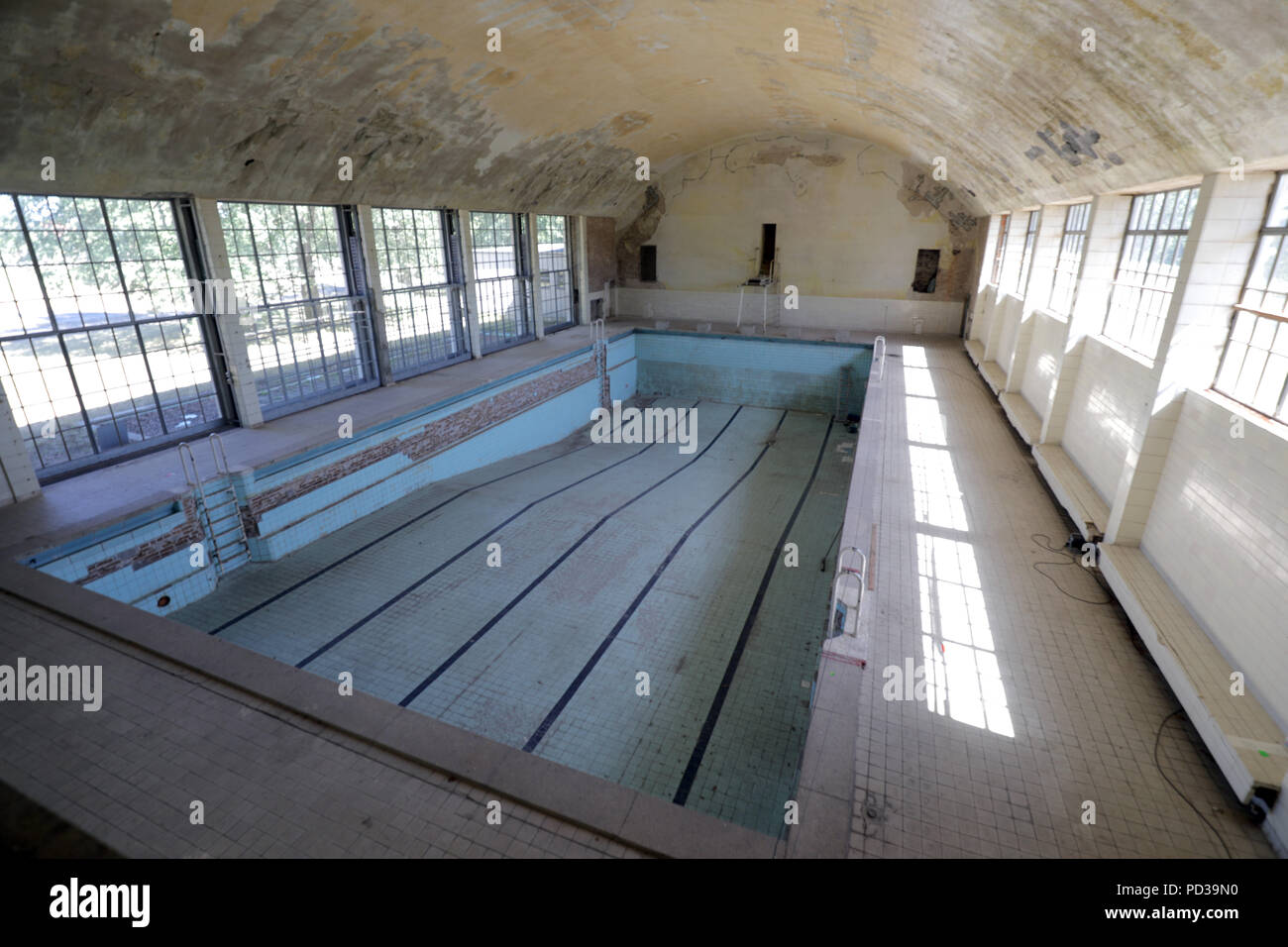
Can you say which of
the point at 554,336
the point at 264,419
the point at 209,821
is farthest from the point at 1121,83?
the point at 554,336

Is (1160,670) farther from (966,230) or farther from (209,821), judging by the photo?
(966,230)

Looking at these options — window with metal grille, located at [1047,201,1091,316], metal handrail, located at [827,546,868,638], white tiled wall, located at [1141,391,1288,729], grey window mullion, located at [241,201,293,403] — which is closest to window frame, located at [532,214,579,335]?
grey window mullion, located at [241,201,293,403]

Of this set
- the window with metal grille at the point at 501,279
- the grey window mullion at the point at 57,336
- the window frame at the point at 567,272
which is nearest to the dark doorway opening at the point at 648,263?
the window frame at the point at 567,272

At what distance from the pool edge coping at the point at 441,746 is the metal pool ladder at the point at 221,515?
2082mm

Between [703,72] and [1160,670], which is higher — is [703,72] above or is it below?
above

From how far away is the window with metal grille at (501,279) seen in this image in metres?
11.6

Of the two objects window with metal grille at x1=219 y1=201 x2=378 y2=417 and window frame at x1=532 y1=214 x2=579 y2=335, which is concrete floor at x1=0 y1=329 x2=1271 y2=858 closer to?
window with metal grille at x1=219 y1=201 x2=378 y2=417

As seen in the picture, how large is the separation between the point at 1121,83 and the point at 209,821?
5858mm

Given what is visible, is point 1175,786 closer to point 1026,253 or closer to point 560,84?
point 1026,253

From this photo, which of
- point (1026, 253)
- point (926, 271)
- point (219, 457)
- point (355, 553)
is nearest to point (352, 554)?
point (355, 553)

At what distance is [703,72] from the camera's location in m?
8.76

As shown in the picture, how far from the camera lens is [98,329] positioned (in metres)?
6.20

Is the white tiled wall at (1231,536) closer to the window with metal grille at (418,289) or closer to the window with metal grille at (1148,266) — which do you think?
the window with metal grille at (1148,266)

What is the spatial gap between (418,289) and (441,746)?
28.5 feet
